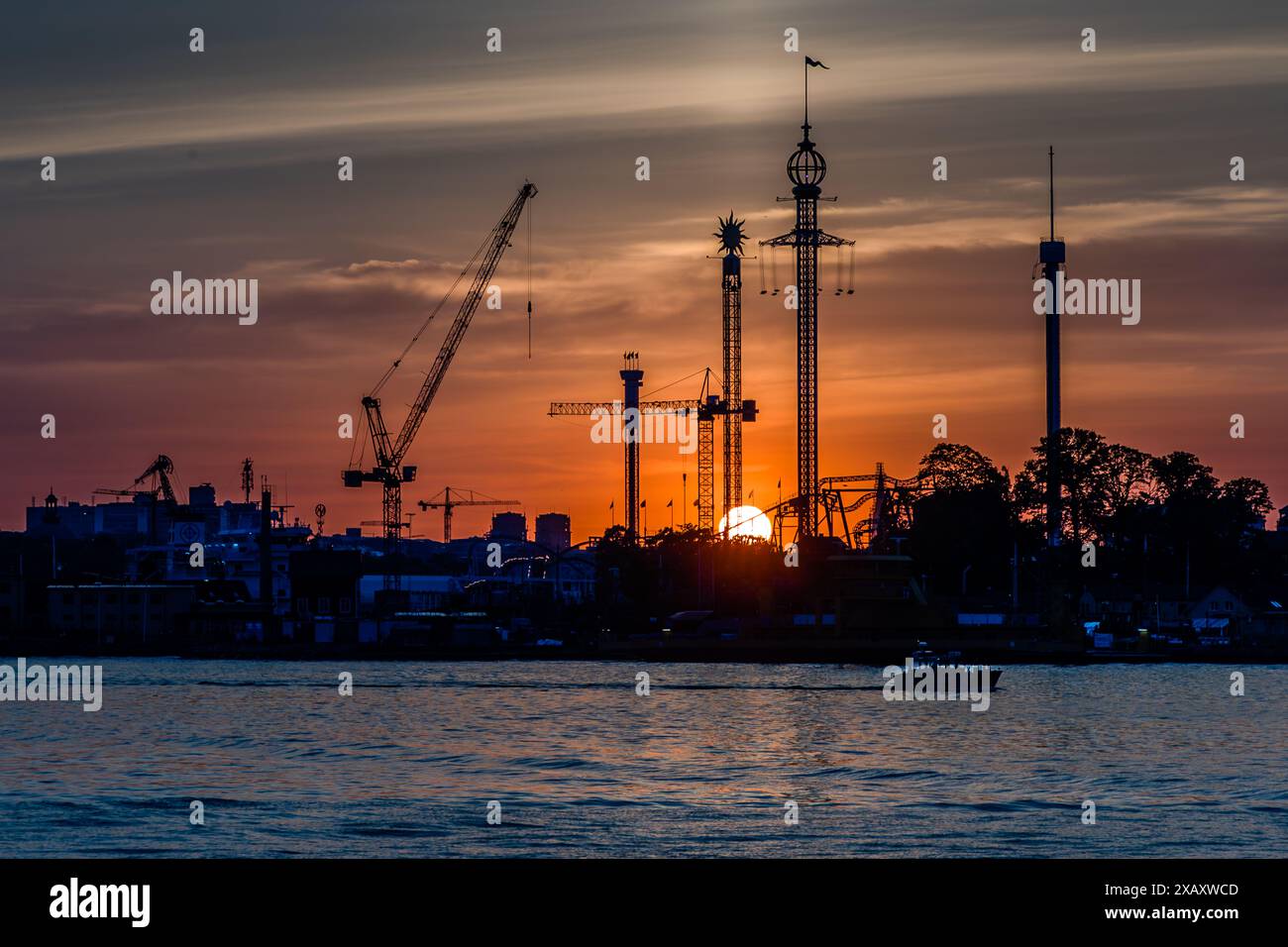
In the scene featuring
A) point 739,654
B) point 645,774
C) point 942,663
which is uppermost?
point 645,774

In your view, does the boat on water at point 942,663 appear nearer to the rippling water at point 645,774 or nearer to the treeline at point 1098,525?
the rippling water at point 645,774

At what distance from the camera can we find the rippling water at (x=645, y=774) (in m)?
37.8

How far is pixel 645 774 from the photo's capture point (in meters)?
53.0

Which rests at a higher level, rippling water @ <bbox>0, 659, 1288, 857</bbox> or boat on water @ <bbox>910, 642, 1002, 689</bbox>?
rippling water @ <bbox>0, 659, 1288, 857</bbox>

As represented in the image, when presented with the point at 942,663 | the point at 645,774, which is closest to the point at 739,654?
the point at 942,663

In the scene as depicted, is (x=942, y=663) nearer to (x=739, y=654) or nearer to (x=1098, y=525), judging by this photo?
(x=739, y=654)

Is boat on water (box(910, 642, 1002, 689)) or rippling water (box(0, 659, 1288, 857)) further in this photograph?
boat on water (box(910, 642, 1002, 689))

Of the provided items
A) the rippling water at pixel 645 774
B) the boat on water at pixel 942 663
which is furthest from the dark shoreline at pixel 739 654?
the rippling water at pixel 645 774

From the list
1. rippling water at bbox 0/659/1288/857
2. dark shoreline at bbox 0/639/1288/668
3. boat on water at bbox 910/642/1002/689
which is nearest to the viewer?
rippling water at bbox 0/659/1288/857

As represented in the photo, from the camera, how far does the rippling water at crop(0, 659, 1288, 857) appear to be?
124ft

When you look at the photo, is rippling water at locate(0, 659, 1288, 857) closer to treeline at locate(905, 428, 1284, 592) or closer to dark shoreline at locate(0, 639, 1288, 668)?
dark shoreline at locate(0, 639, 1288, 668)

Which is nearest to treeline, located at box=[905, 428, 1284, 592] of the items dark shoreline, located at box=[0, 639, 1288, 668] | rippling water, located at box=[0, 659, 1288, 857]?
dark shoreline, located at box=[0, 639, 1288, 668]

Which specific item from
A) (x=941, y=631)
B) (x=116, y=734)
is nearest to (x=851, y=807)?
(x=116, y=734)
